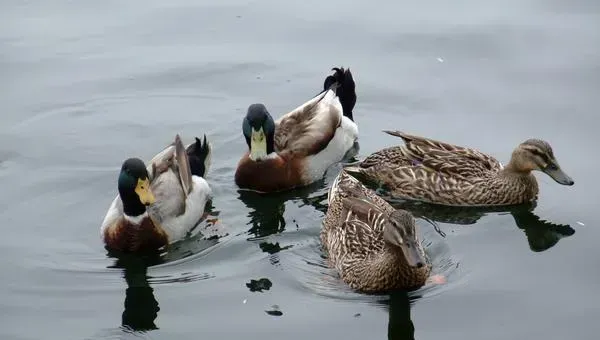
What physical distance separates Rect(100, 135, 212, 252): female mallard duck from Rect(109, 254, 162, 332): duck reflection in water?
150 mm

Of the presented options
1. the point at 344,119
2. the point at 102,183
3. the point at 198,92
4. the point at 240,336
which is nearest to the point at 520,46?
the point at 344,119

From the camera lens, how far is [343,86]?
11.8 meters

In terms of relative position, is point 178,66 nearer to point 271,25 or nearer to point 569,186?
point 271,25

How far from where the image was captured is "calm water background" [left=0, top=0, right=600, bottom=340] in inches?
333

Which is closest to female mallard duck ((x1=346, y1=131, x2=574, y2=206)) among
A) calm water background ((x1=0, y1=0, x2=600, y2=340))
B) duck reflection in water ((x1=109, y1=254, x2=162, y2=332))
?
calm water background ((x1=0, y1=0, x2=600, y2=340))

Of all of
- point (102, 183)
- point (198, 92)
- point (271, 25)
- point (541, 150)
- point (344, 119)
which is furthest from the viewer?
point (271, 25)

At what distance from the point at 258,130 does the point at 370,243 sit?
85.0 inches

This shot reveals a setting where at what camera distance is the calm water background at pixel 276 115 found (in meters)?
8.47

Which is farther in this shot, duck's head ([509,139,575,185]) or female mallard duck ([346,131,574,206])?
female mallard duck ([346,131,574,206])

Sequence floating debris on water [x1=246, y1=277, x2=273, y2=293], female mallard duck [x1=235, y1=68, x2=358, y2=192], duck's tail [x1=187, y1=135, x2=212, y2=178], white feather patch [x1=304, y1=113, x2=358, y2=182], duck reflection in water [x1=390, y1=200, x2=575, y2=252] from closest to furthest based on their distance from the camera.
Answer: floating debris on water [x1=246, y1=277, x2=273, y2=293] < duck reflection in water [x1=390, y1=200, x2=575, y2=252] < duck's tail [x1=187, y1=135, x2=212, y2=178] < female mallard duck [x1=235, y1=68, x2=358, y2=192] < white feather patch [x1=304, y1=113, x2=358, y2=182]

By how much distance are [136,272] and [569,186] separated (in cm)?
404

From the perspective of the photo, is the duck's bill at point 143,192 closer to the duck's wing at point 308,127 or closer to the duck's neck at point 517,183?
the duck's wing at point 308,127

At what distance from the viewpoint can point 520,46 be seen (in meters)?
13.3

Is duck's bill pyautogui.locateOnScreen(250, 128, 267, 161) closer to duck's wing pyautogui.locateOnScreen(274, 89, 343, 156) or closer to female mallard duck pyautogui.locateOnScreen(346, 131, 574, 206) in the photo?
duck's wing pyautogui.locateOnScreen(274, 89, 343, 156)
